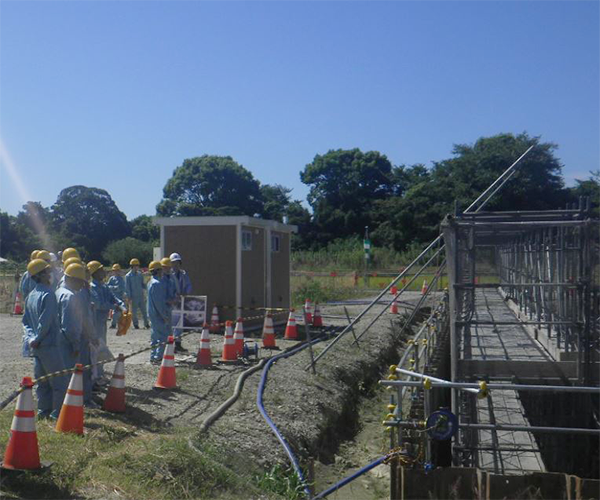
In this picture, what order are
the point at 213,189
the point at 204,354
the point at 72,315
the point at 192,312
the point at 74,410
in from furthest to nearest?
the point at 213,189
the point at 192,312
the point at 204,354
the point at 72,315
the point at 74,410

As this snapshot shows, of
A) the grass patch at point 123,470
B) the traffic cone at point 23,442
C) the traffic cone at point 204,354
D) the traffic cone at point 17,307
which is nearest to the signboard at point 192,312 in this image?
the traffic cone at point 204,354

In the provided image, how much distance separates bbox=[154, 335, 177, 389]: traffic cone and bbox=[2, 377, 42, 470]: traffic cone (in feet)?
13.5

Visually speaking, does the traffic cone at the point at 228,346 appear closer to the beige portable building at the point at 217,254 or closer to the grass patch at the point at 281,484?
the beige portable building at the point at 217,254

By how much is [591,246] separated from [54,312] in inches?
229

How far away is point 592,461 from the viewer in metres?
9.66

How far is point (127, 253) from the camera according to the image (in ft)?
156

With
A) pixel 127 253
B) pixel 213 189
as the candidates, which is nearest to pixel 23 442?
pixel 127 253

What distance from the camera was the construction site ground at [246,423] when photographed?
21.9 ft

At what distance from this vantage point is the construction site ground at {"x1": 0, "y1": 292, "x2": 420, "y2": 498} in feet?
21.9

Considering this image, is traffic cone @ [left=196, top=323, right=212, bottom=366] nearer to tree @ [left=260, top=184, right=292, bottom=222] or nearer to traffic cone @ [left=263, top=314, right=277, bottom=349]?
traffic cone @ [left=263, top=314, right=277, bottom=349]

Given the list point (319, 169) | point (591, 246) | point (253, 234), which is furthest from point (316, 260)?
point (591, 246)

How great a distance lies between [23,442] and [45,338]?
79.1 inches

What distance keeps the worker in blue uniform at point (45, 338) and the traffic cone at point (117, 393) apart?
26.2 inches

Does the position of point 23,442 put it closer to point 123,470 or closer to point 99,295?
point 123,470
